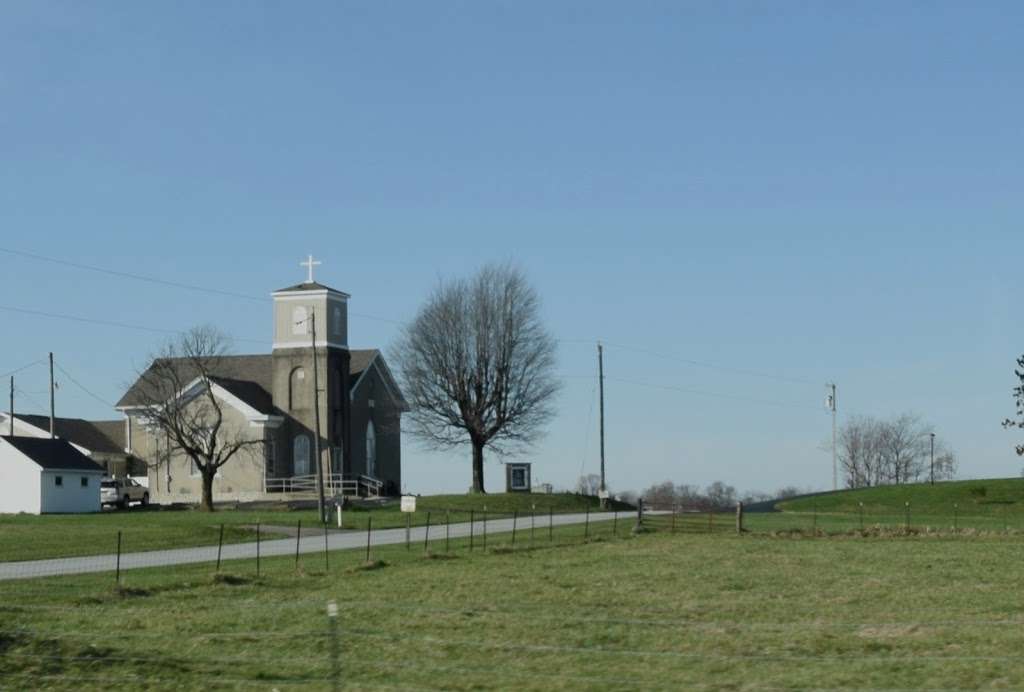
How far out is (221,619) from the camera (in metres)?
23.4

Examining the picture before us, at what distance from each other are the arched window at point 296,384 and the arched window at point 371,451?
24.2 feet

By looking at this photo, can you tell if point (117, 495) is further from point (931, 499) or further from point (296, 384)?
point (931, 499)

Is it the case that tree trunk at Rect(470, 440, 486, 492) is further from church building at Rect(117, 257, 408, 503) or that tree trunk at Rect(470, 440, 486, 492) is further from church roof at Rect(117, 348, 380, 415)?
church roof at Rect(117, 348, 380, 415)

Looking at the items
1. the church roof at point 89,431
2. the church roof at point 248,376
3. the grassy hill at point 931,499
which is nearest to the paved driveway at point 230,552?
the grassy hill at point 931,499

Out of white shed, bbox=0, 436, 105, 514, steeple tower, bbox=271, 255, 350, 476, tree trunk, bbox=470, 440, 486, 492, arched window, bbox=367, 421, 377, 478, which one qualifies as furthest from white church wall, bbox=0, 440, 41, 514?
tree trunk, bbox=470, 440, 486, 492

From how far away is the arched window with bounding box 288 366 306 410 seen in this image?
93.2m

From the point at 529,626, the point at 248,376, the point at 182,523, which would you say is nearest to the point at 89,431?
the point at 248,376

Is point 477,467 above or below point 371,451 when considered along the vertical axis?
below

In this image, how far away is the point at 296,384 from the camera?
93.5 meters

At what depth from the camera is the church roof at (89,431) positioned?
109875 mm

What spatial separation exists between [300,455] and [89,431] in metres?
27.3

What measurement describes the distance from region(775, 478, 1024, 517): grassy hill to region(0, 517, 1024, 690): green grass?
45501mm

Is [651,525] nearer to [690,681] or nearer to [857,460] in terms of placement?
[690,681]

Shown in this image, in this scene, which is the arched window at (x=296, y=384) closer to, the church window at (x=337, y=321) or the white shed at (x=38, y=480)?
the church window at (x=337, y=321)
